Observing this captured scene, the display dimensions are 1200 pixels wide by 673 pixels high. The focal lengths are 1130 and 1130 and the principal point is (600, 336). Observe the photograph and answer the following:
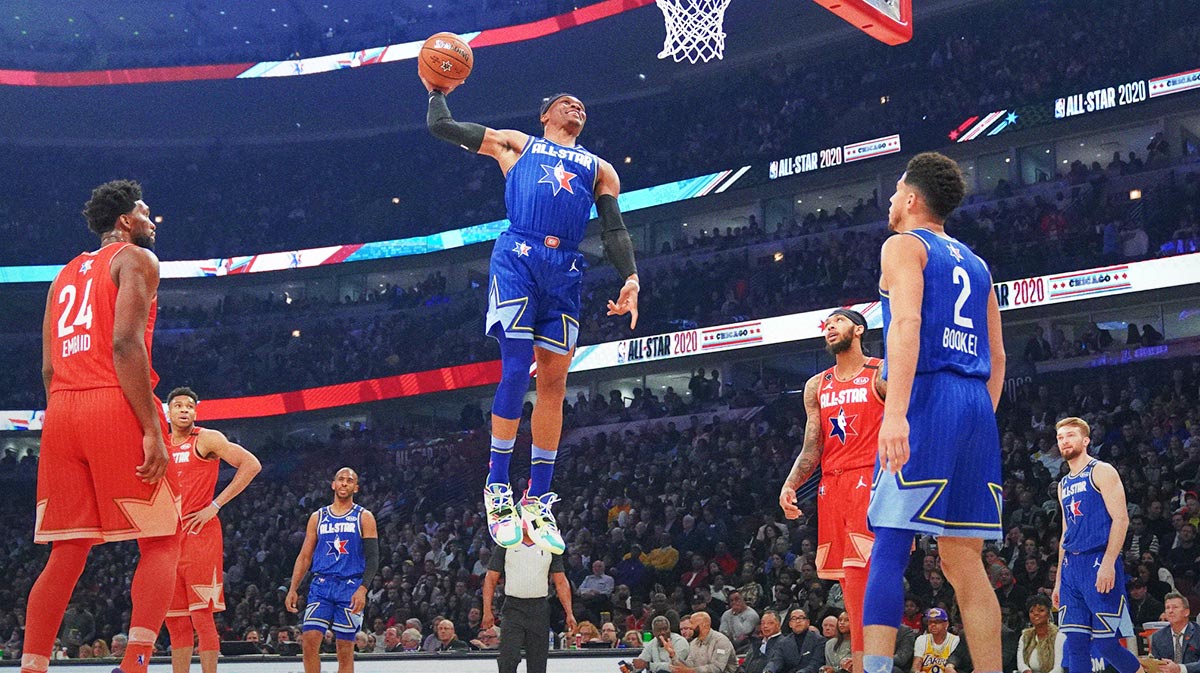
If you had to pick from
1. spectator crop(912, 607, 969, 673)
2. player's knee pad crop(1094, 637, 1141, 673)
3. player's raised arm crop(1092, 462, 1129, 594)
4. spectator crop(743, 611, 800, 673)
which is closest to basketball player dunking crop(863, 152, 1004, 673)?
player's raised arm crop(1092, 462, 1129, 594)

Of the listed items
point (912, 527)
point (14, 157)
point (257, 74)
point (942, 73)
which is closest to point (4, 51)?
point (14, 157)

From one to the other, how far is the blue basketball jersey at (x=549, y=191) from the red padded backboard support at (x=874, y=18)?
3697mm

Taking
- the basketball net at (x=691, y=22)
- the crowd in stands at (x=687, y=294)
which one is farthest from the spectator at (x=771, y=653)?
the crowd in stands at (x=687, y=294)

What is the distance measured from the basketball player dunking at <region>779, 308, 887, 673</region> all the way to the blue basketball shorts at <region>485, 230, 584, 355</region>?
180 centimetres

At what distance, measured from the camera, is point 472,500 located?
27.2 meters

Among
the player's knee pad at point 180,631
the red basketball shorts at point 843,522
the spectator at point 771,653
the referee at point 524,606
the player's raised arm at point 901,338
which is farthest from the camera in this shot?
the spectator at point 771,653

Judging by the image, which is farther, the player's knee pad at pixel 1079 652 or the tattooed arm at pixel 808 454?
the player's knee pad at pixel 1079 652

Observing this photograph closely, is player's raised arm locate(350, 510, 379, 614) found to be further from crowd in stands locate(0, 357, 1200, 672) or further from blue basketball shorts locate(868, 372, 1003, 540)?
blue basketball shorts locate(868, 372, 1003, 540)

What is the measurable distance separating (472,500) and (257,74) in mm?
16452

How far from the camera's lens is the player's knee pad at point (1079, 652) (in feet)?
28.1

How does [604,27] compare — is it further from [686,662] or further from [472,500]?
[686,662]

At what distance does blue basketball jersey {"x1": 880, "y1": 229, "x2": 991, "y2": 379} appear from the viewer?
4941 millimetres

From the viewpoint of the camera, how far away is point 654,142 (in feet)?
110

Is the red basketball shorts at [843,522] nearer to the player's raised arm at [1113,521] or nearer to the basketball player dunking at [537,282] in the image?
the basketball player dunking at [537,282]
